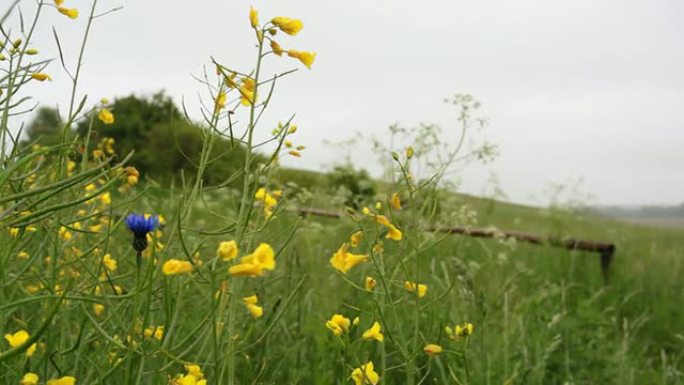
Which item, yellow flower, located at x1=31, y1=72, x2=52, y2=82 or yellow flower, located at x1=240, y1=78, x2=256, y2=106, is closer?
yellow flower, located at x1=240, y1=78, x2=256, y2=106

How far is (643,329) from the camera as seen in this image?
3.78 metres

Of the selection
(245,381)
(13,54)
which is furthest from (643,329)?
(13,54)

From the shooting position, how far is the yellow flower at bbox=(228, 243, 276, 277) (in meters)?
0.82

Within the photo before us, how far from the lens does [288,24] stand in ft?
3.69

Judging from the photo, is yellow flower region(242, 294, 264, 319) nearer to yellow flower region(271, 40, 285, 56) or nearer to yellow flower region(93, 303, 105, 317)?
yellow flower region(271, 40, 285, 56)

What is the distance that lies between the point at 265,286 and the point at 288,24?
1.13 meters

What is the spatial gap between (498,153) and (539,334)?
0.88m

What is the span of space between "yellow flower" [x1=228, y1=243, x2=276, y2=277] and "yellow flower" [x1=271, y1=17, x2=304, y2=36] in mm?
452

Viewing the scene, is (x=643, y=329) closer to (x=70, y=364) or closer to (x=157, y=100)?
(x=70, y=364)

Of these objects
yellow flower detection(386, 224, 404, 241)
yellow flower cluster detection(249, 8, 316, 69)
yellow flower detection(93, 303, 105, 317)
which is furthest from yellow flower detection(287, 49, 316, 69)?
yellow flower detection(93, 303, 105, 317)

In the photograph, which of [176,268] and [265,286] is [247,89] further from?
[265,286]

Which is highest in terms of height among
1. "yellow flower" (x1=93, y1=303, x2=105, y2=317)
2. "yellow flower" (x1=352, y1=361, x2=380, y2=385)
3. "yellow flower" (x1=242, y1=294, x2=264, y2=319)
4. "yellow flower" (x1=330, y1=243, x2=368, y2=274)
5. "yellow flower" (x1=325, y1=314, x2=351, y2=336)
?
Result: "yellow flower" (x1=330, y1=243, x2=368, y2=274)

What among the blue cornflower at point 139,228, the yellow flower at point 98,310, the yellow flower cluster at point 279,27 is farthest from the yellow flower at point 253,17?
the yellow flower at point 98,310

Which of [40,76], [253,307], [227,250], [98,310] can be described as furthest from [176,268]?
[98,310]
